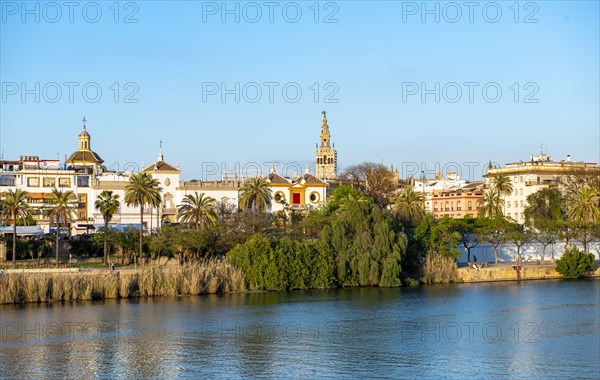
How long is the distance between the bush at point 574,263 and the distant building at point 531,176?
27715mm

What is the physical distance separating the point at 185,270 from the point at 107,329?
1325 cm

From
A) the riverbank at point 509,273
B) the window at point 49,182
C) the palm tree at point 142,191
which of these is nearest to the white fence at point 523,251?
the riverbank at point 509,273

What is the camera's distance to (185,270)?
57156 millimetres

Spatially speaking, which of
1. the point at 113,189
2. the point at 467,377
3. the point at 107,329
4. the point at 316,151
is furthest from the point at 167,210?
the point at 316,151

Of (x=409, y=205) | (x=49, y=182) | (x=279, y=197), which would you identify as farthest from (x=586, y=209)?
(x=49, y=182)

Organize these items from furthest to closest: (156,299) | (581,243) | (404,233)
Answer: (581,243), (404,233), (156,299)

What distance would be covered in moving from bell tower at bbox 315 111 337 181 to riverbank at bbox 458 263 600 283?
272 feet

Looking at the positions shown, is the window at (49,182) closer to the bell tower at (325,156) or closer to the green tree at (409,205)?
the green tree at (409,205)

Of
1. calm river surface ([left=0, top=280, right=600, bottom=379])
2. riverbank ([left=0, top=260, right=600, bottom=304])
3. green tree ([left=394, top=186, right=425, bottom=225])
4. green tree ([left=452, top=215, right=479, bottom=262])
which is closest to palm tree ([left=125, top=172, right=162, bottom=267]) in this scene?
riverbank ([left=0, top=260, right=600, bottom=304])

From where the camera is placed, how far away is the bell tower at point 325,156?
151 m

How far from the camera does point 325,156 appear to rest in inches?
6014

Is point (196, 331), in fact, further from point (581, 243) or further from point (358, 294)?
point (581, 243)

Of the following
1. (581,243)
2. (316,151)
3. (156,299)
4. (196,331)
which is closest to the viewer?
(196,331)

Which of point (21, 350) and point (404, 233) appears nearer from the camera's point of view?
point (21, 350)
